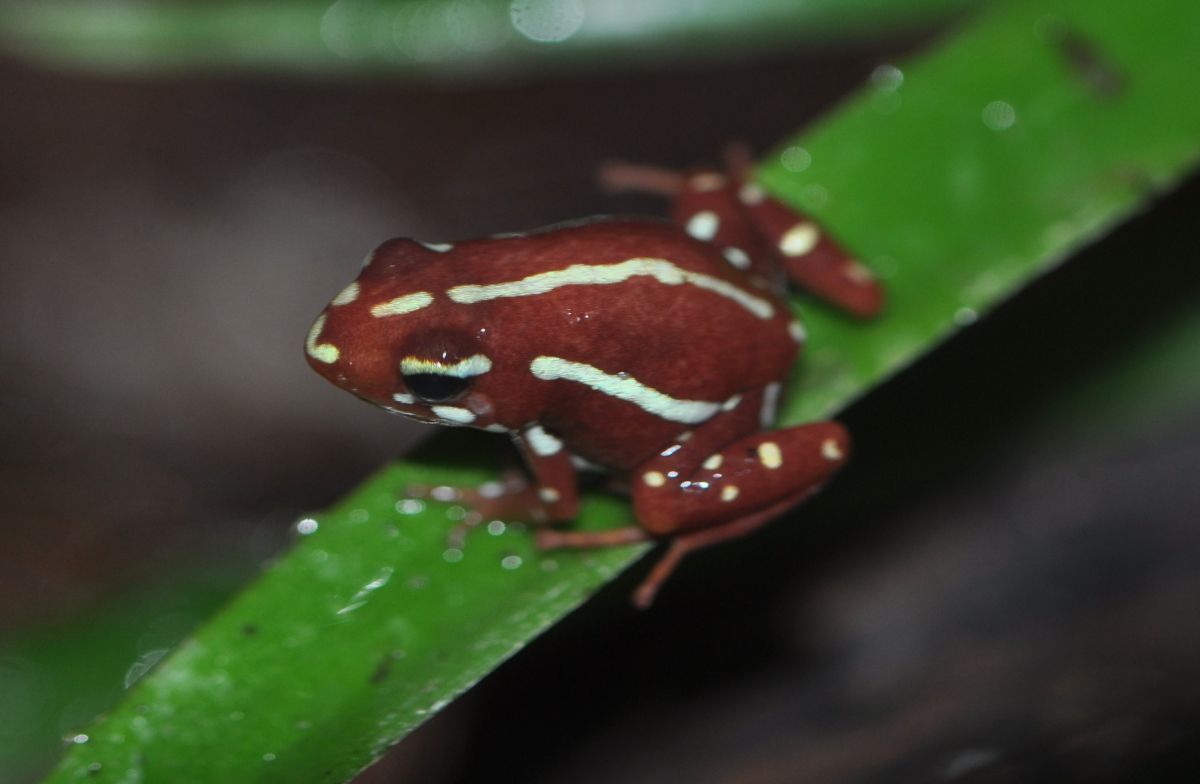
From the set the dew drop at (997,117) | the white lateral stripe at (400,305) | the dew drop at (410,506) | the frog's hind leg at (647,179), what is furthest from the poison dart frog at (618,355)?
the frog's hind leg at (647,179)

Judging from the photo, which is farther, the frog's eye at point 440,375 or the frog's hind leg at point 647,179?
the frog's hind leg at point 647,179

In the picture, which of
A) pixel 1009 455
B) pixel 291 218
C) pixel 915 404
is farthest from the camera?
pixel 291 218

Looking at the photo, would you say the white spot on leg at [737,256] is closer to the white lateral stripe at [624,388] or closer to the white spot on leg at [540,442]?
the white lateral stripe at [624,388]

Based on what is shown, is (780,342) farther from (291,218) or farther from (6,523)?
(6,523)

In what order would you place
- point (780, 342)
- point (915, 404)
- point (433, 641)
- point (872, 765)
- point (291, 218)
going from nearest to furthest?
point (433, 641)
point (780, 342)
point (872, 765)
point (915, 404)
point (291, 218)

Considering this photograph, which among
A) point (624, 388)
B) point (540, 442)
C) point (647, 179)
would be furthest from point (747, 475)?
point (647, 179)

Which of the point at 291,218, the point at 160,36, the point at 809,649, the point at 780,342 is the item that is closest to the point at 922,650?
the point at 809,649

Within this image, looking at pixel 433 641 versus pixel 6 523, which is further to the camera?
pixel 6 523

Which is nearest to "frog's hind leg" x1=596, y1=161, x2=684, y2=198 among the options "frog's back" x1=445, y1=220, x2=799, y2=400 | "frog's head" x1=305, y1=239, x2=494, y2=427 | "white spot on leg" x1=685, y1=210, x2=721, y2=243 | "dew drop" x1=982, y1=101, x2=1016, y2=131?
"white spot on leg" x1=685, y1=210, x2=721, y2=243
